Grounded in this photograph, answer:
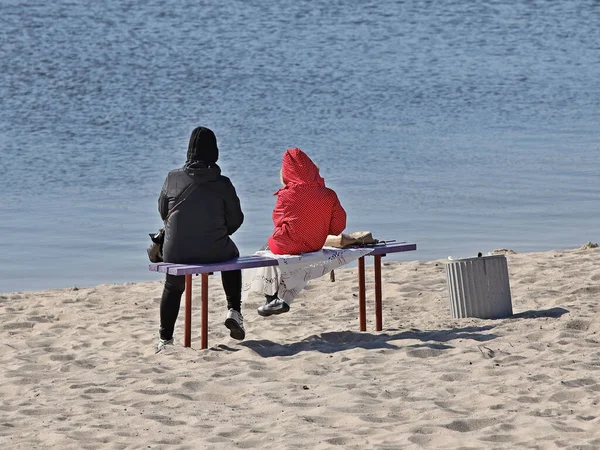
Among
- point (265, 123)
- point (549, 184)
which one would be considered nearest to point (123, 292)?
point (549, 184)

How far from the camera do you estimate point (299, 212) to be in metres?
8.46

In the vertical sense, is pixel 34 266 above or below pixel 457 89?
below

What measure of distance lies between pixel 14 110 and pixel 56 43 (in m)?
10.9

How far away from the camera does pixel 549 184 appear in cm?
1705

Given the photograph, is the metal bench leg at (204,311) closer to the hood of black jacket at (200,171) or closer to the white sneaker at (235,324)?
the white sneaker at (235,324)

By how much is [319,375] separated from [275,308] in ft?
3.79

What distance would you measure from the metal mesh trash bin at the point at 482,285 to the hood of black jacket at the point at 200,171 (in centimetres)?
184

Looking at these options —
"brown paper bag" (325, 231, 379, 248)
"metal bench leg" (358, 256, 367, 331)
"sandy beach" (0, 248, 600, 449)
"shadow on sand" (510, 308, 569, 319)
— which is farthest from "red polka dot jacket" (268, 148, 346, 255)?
"shadow on sand" (510, 308, 569, 319)

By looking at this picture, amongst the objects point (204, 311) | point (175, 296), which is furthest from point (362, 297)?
point (175, 296)

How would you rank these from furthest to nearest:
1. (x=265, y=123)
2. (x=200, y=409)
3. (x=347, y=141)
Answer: (x=265, y=123) → (x=347, y=141) → (x=200, y=409)

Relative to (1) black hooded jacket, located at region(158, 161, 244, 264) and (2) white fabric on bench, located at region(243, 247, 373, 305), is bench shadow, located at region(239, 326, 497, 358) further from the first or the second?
(1) black hooded jacket, located at region(158, 161, 244, 264)

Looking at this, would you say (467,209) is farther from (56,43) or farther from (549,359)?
(56,43)

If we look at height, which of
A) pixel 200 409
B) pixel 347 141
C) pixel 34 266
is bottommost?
pixel 200 409

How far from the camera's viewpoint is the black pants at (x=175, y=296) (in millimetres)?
8281
